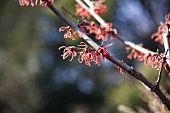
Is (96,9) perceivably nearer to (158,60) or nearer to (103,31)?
(103,31)

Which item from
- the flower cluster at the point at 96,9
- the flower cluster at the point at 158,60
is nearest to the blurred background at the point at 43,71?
the flower cluster at the point at 96,9

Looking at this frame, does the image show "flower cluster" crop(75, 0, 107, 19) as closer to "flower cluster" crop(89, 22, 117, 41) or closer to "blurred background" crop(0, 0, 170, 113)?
"flower cluster" crop(89, 22, 117, 41)

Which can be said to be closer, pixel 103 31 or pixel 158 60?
pixel 158 60

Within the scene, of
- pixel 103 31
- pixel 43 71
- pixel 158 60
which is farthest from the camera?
pixel 43 71

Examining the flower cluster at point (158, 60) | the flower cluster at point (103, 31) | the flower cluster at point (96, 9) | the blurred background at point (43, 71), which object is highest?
the flower cluster at point (158, 60)

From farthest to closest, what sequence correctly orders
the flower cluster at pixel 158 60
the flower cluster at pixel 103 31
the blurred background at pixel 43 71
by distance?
1. the blurred background at pixel 43 71
2. the flower cluster at pixel 103 31
3. the flower cluster at pixel 158 60

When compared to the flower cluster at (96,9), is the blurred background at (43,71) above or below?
below

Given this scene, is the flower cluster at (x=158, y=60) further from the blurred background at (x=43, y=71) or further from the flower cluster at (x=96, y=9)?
the blurred background at (x=43, y=71)

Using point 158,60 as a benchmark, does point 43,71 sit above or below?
below

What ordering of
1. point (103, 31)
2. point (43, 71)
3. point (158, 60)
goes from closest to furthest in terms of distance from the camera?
1. point (158, 60)
2. point (103, 31)
3. point (43, 71)

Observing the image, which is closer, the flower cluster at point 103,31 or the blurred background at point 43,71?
the flower cluster at point 103,31

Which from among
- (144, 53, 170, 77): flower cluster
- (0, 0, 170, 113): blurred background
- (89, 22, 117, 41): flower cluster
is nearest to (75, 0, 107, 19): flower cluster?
(89, 22, 117, 41): flower cluster

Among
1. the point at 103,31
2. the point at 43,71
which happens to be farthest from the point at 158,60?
the point at 43,71

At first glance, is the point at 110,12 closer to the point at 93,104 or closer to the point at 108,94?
the point at 108,94
